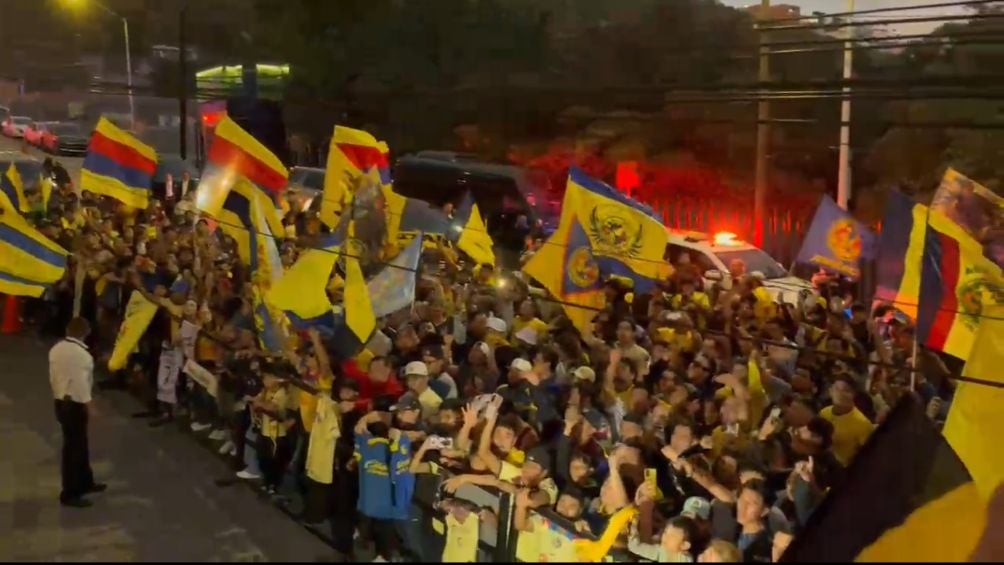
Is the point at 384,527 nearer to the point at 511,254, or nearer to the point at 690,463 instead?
the point at 690,463

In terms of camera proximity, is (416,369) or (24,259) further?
(24,259)

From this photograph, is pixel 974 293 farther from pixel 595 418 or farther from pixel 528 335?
pixel 528 335

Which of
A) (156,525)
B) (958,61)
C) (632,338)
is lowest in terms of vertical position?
(156,525)

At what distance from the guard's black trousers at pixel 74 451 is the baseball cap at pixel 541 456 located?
4.36m

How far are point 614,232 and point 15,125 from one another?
43.7m

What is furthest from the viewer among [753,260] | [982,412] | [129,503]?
[753,260]

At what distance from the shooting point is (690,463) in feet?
23.9

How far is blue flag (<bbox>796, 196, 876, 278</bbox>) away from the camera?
11938 millimetres

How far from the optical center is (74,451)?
404 inches

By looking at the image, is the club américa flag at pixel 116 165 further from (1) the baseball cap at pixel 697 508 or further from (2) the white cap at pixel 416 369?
(1) the baseball cap at pixel 697 508

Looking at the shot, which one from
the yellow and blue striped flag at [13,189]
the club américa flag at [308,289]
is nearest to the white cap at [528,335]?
the club américa flag at [308,289]

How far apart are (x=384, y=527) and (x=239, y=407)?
2841 millimetres

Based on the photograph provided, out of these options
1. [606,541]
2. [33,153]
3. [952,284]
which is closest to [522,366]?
[606,541]

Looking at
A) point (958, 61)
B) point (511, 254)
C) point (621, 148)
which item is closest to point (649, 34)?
point (621, 148)
